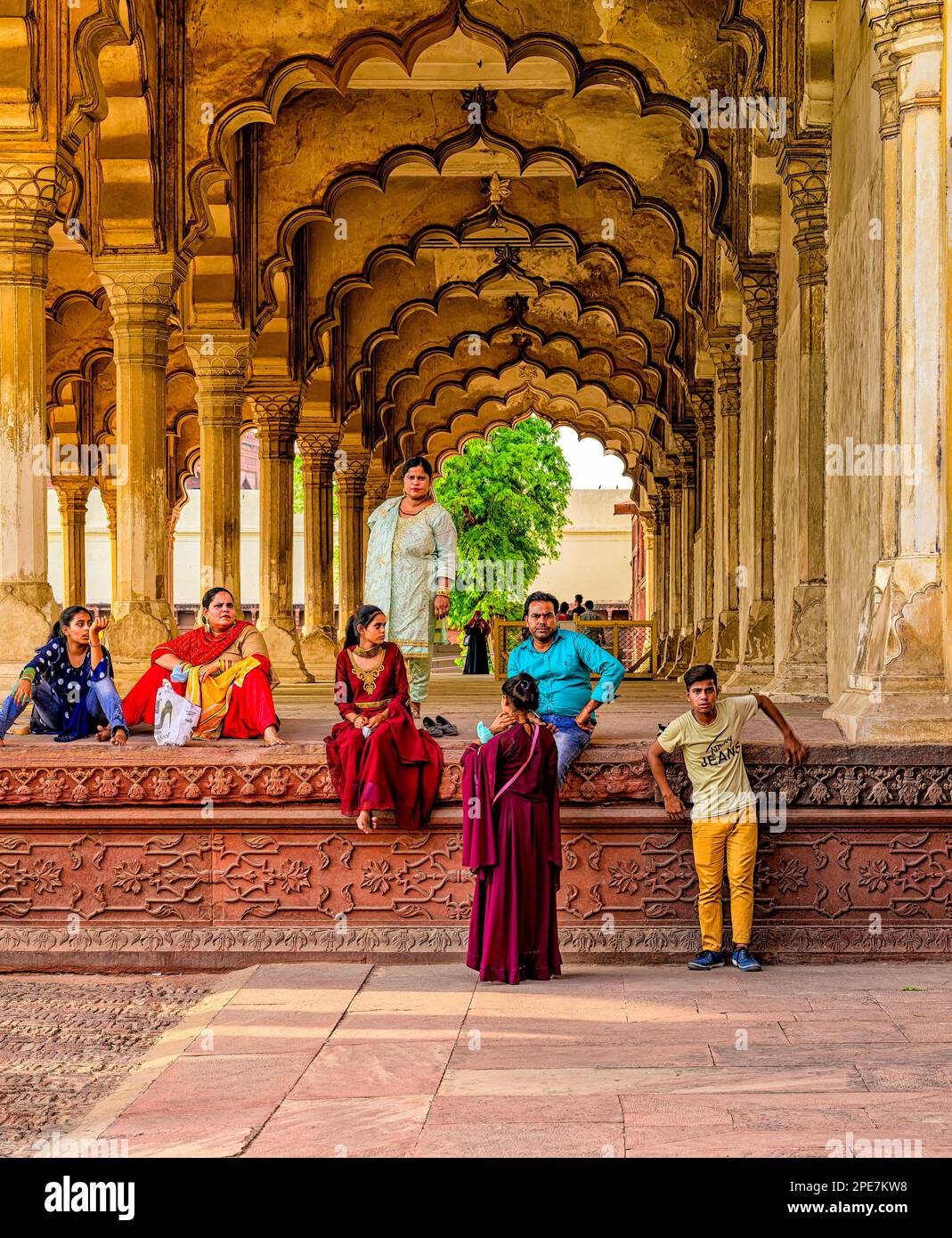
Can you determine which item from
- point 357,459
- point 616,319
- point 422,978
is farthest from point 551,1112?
point 357,459

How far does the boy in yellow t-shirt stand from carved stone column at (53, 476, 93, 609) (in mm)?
17180

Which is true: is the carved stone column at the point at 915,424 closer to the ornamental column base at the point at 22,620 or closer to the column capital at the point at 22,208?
the ornamental column base at the point at 22,620

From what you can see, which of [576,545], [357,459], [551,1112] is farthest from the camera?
[576,545]

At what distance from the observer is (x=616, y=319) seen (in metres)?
19.2

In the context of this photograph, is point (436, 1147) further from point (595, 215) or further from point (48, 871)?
point (595, 215)

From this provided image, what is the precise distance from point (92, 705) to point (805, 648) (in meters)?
3.99

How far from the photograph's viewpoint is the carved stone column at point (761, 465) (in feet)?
35.2

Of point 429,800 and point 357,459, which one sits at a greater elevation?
point 357,459

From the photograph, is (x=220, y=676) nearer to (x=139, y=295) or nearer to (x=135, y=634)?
(x=135, y=634)

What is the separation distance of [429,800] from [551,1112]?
100 inches

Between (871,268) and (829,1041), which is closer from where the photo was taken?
(829,1041)

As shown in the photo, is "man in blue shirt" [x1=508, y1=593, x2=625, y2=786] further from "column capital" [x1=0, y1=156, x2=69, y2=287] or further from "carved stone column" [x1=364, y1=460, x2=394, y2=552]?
"carved stone column" [x1=364, y1=460, x2=394, y2=552]

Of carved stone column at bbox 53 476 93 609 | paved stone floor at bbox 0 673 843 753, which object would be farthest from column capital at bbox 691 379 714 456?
carved stone column at bbox 53 476 93 609

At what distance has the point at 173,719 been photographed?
665 cm
